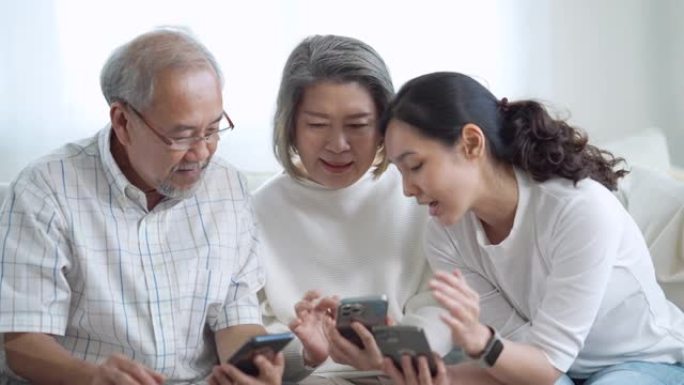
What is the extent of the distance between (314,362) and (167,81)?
1.95 ft

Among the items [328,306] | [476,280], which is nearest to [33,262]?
[328,306]

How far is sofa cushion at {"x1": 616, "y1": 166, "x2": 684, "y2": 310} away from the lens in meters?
2.28

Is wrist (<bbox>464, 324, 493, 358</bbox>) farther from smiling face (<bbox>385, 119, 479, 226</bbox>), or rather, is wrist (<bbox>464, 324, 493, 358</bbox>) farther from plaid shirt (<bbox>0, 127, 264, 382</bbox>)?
plaid shirt (<bbox>0, 127, 264, 382</bbox>)

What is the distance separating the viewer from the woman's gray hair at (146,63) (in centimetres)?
197

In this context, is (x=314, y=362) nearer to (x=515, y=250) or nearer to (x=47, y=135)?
(x=515, y=250)

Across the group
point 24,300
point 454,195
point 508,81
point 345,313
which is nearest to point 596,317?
point 454,195

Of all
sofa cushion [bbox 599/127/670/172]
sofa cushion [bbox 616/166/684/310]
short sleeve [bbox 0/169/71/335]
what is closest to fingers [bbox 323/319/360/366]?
short sleeve [bbox 0/169/71/335]

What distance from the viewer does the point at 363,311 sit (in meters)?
1.78

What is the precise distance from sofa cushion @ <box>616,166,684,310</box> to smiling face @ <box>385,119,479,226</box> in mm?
548

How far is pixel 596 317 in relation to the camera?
200cm

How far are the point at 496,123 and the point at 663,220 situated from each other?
557 millimetres

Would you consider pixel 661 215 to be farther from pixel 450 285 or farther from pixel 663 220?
pixel 450 285

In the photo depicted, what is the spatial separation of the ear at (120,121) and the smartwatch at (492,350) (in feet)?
2.52

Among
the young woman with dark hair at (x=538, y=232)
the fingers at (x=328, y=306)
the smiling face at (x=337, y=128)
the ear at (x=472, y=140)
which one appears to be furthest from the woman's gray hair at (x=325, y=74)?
the fingers at (x=328, y=306)
